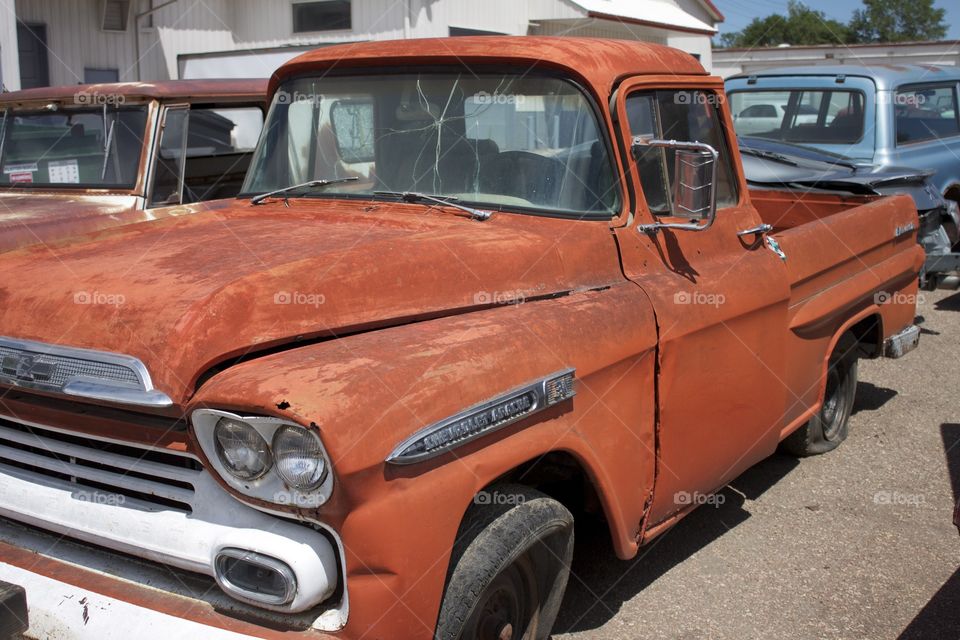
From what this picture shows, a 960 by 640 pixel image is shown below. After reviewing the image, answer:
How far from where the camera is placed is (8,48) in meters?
12.2

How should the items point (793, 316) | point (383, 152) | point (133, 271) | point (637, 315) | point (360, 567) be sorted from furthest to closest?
point (793, 316) → point (383, 152) → point (637, 315) → point (133, 271) → point (360, 567)

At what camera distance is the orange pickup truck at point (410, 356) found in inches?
93.5

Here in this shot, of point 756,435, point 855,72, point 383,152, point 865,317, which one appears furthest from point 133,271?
point 855,72

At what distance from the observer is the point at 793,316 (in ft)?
13.6

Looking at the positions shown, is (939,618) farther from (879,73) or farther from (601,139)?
(879,73)

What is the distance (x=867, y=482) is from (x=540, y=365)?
281 centimetres

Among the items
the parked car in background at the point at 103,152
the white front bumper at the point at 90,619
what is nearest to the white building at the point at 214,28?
the parked car in background at the point at 103,152

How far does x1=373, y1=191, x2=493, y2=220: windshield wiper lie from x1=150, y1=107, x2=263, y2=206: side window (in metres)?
2.81

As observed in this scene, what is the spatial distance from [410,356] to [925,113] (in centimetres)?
779

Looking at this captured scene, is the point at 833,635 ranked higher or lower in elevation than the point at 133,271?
lower

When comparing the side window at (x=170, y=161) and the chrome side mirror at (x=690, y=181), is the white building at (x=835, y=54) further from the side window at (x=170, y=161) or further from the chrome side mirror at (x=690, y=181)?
the chrome side mirror at (x=690, y=181)

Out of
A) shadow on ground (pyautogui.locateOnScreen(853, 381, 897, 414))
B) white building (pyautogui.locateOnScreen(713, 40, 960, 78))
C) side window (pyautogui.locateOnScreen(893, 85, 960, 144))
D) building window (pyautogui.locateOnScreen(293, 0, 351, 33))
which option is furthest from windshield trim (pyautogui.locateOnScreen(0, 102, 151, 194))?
white building (pyautogui.locateOnScreen(713, 40, 960, 78))

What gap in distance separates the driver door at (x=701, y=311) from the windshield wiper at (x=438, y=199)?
496mm

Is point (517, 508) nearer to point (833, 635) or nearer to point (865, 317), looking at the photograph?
point (833, 635)
